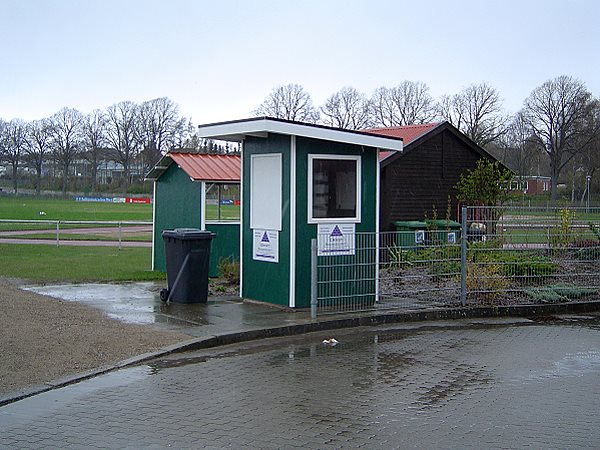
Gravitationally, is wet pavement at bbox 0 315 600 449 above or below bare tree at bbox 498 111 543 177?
below

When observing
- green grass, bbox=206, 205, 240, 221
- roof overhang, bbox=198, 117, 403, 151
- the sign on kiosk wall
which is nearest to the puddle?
the sign on kiosk wall

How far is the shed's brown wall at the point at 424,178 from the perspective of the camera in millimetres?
23391

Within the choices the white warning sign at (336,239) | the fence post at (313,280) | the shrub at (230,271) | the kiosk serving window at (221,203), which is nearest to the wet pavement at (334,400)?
the fence post at (313,280)

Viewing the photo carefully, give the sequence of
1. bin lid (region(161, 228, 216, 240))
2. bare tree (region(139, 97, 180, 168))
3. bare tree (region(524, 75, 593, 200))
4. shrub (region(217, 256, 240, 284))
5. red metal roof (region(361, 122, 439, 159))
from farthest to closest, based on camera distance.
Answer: bare tree (region(139, 97, 180, 168)) → bare tree (region(524, 75, 593, 200)) → red metal roof (region(361, 122, 439, 159)) → shrub (region(217, 256, 240, 284)) → bin lid (region(161, 228, 216, 240))

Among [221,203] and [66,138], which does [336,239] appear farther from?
[66,138]

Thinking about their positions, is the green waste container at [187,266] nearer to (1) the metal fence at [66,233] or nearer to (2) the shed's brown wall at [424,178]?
(2) the shed's brown wall at [424,178]

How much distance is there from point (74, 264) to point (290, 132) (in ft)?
31.5

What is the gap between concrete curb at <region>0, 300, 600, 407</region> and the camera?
323 inches

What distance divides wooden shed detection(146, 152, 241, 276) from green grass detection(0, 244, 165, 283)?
4.07ft

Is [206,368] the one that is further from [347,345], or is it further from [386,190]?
[386,190]

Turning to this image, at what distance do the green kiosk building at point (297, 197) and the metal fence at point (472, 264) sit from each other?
1.03ft

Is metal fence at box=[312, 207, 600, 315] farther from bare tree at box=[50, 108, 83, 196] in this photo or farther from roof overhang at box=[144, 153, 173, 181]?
bare tree at box=[50, 108, 83, 196]

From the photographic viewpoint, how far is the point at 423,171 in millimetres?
24453

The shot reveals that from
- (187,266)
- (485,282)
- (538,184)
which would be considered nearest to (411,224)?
(485,282)
